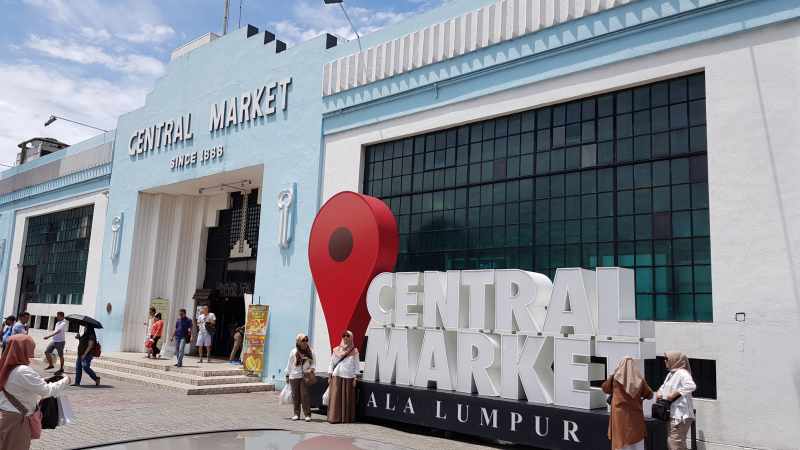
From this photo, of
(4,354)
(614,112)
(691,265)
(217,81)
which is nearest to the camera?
(4,354)

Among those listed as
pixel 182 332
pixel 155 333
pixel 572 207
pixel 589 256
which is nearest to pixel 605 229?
pixel 589 256

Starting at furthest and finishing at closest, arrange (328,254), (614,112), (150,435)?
(328,254) → (614,112) → (150,435)

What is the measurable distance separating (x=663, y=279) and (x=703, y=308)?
0.83m

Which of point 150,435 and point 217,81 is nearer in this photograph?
point 150,435

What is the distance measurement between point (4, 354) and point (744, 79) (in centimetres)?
1118

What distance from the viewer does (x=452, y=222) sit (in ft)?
48.6

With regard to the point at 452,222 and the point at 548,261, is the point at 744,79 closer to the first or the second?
the point at 548,261

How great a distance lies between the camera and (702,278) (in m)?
10.8

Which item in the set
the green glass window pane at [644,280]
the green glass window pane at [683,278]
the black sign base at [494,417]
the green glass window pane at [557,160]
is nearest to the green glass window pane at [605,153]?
the green glass window pane at [557,160]

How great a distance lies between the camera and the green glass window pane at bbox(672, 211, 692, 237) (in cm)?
1109

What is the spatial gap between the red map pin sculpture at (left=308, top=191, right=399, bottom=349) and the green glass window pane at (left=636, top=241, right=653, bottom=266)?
4823 millimetres

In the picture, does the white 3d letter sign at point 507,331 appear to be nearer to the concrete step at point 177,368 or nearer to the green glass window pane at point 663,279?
the green glass window pane at point 663,279

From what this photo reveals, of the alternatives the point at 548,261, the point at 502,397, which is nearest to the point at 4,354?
the point at 502,397

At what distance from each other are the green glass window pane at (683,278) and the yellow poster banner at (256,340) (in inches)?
435
